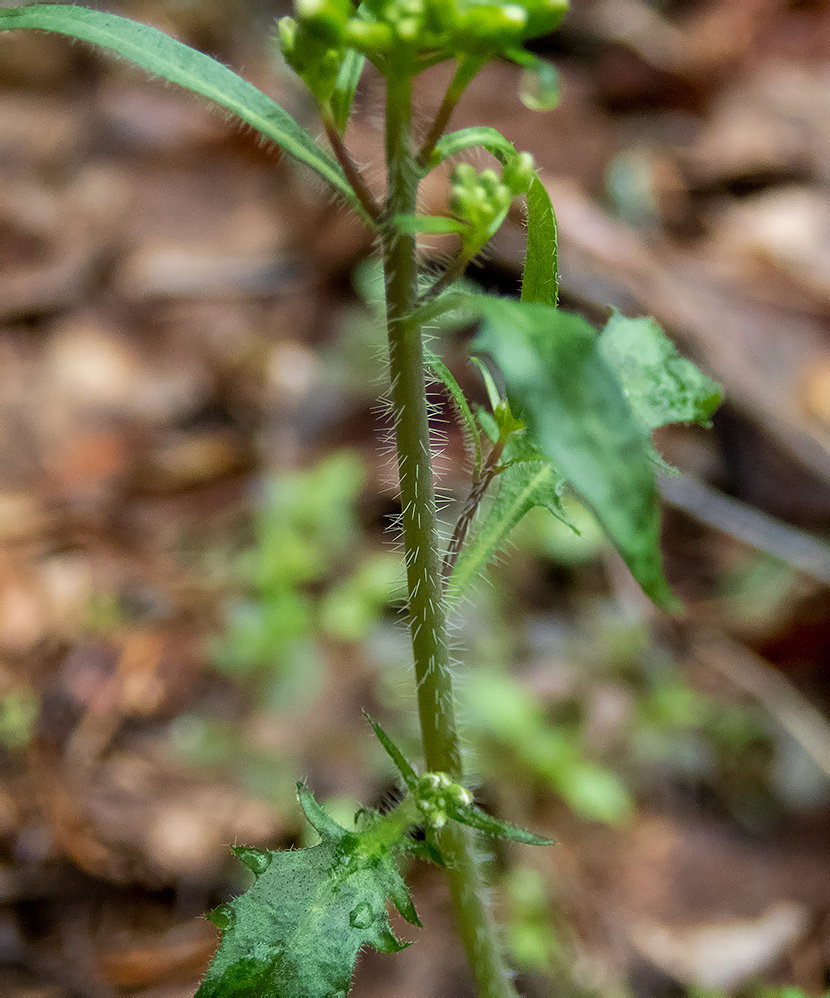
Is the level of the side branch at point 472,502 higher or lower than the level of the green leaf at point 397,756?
higher

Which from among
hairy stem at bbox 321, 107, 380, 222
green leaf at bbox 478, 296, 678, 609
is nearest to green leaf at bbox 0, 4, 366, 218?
hairy stem at bbox 321, 107, 380, 222

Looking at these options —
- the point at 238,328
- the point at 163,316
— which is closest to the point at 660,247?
the point at 238,328

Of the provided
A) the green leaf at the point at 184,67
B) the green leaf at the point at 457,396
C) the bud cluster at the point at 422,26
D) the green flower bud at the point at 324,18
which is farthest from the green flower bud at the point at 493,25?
the green leaf at the point at 457,396

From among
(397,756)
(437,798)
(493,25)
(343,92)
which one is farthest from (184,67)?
(437,798)

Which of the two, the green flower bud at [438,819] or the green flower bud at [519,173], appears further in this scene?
the green flower bud at [438,819]

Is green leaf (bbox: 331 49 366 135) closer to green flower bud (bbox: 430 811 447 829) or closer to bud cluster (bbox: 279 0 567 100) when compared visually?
bud cluster (bbox: 279 0 567 100)

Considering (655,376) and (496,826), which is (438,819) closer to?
(496,826)

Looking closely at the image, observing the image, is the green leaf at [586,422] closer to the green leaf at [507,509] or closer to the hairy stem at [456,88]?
the hairy stem at [456,88]

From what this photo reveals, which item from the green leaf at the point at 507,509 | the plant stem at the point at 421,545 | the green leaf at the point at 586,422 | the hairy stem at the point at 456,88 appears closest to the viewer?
the green leaf at the point at 586,422
